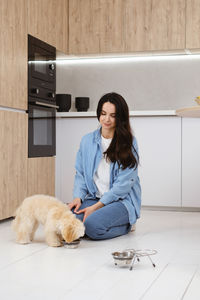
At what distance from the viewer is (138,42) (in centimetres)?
495

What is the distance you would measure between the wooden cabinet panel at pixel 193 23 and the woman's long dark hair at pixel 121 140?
5.94 feet

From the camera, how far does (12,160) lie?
393 cm

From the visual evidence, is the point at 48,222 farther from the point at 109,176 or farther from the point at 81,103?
the point at 81,103

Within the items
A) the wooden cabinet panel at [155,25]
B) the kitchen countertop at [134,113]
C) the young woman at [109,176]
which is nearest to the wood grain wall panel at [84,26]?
the wooden cabinet panel at [155,25]

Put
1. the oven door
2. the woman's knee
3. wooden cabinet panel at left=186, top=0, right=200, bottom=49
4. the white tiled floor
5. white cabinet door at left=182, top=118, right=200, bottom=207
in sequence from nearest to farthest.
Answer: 1. the white tiled floor
2. the woman's knee
3. the oven door
4. white cabinet door at left=182, top=118, right=200, bottom=207
5. wooden cabinet panel at left=186, top=0, right=200, bottom=49

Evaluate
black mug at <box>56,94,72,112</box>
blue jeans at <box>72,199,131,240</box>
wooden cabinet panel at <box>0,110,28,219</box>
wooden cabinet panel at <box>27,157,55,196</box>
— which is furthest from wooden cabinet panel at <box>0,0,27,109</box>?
blue jeans at <box>72,199,131,240</box>

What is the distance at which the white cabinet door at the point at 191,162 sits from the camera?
15.0 feet

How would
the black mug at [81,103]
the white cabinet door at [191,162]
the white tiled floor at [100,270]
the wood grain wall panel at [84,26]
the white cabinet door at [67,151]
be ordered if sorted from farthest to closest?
the black mug at [81,103] → the wood grain wall panel at [84,26] → the white cabinet door at [67,151] → the white cabinet door at [191,162] → the white tiled floor at [100,270]

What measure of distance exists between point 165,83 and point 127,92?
42 cm

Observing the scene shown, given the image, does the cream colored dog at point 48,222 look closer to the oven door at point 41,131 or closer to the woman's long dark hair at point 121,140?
the woman's long dark hair at point 121,140

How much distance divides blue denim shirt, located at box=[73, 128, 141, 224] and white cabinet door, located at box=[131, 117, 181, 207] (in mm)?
1242

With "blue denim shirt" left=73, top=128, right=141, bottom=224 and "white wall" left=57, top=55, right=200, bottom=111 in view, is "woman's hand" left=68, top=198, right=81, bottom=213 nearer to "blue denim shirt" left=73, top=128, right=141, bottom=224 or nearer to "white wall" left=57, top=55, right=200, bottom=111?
"blue denim shirt" left=73, top=128, right=141, bottom=224

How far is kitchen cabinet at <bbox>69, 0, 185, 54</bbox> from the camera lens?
15.9 ft

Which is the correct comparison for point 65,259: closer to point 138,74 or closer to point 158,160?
point 158,160
